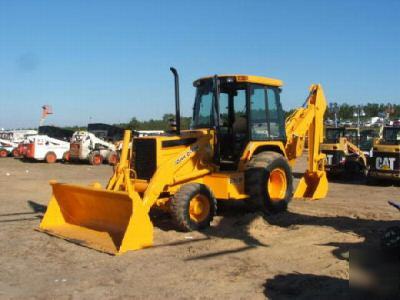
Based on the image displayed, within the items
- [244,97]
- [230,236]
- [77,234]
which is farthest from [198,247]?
[244,97]

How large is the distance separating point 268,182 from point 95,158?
18.4 metres

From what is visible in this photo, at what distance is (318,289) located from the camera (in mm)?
5789

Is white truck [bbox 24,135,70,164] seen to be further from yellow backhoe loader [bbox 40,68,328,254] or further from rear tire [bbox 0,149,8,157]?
yellow backhoe loader [bbox 40,68,328,254]

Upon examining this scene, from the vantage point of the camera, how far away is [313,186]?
1185 centimetres

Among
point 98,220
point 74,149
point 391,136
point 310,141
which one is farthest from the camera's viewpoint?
point 74,149

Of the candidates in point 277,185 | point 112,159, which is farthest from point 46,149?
point 277,185

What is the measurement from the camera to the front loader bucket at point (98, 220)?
7.74 m

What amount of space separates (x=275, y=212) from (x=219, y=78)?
9.53 feet

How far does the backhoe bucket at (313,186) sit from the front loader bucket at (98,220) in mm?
4705

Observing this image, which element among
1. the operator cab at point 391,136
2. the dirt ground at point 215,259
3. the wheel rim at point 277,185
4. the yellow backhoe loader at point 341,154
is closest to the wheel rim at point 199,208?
the dirt ground at point 215,259

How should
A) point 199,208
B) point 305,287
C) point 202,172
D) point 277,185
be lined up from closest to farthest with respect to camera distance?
point 305,287 → point 199,208 → point 202,172 → point 277,185

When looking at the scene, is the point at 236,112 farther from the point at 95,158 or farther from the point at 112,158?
the point at 112,158

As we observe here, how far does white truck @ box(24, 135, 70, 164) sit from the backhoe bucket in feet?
63.3

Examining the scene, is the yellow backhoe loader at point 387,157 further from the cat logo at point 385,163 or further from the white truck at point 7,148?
the white truck at point 7,148
